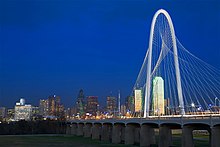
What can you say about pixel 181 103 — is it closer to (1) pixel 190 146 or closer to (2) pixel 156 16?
(1) pixel 190 146

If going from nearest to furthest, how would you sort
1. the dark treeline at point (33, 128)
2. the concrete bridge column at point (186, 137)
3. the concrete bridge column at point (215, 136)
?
the concrete bridge column at point (215, 136) → the concrete bridge column at point (186, 137) → the dark treeline at point (33, 128)

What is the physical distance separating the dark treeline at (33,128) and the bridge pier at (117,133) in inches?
2095

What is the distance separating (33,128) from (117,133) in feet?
188

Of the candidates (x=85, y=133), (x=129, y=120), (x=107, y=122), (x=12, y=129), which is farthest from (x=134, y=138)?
(x=12, y=129)

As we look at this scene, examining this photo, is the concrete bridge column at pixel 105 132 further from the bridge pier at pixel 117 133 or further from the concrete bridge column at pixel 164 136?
the concrete bridge column at pixel 164 136

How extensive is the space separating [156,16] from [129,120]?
20107mm

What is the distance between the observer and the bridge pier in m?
70.4

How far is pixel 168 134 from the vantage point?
171 ft

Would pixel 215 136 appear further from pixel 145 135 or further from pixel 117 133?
pixel 117 133

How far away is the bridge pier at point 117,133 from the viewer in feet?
231

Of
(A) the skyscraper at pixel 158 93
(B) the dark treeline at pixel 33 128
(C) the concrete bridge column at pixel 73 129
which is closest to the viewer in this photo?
(A) the skyscraper at pixel 158 93

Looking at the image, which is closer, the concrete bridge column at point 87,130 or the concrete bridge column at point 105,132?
the concrete bridge column at point 105,132

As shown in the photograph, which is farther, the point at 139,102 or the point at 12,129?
the point at 12,129

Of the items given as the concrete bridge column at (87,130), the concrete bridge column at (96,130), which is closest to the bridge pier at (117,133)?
the concrete bridge column at (96,130)
